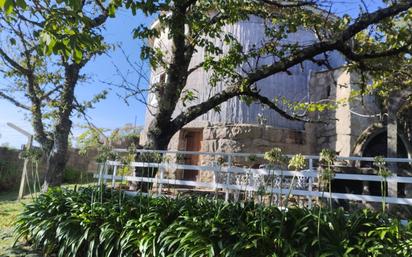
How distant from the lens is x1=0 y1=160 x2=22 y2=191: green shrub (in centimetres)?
1388

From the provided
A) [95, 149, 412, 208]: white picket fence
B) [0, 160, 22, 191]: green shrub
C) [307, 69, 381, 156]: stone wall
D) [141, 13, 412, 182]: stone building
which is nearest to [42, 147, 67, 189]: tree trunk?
[95, 149, 412, 208]: white picket fence

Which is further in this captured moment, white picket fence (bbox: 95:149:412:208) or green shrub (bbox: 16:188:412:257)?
white picket fence (bbox: 95:149:412:208)

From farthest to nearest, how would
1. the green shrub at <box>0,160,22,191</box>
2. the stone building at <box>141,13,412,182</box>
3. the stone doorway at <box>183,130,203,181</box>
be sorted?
the green shrub at <box>0,160,22,191</box>, the stone doorway at <box>183,130,203,181</box>, the stone building at <box>141,13,412,182</box>

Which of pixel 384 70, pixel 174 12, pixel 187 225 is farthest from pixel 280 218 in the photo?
pixel 384 70

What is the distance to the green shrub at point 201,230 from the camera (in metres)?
3.55

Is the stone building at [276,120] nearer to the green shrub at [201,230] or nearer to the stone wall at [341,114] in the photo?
the stone wall at [341,114]

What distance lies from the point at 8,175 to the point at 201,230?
41.3ft

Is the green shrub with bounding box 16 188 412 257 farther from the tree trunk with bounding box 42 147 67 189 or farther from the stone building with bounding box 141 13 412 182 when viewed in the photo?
the stone building with bounding box 141 13 412 182

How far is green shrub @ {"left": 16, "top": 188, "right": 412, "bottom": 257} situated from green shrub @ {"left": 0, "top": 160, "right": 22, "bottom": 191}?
952 centimetres

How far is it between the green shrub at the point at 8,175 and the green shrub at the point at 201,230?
952cm

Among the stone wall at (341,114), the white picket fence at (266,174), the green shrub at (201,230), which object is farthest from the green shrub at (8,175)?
the stone wall at (341,114)

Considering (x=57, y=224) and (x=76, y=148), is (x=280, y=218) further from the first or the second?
(x=76, y=148)

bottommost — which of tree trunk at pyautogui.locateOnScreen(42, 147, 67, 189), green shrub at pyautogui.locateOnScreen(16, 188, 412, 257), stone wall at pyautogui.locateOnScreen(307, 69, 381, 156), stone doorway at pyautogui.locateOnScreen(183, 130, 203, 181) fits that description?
green shrub at pyautogui.locateOnScreen(16, 188, 412, 257)

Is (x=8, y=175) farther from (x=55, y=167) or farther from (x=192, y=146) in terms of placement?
(x=55, y=167)
